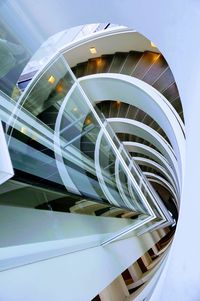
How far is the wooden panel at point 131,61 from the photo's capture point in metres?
6.30

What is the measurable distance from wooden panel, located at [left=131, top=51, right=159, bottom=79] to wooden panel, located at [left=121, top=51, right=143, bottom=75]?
110 mm

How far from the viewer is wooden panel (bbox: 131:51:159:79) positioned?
6.04 meters

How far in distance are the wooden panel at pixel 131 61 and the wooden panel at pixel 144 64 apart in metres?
0.11

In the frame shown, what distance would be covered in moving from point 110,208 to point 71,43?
4286 millimetres

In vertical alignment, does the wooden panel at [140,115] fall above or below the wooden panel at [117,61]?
below

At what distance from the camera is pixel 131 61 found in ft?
21.8

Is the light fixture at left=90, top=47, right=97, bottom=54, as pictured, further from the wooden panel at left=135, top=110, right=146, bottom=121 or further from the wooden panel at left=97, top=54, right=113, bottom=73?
the wooden panel at left=135, top=110, right=146, bottom=121

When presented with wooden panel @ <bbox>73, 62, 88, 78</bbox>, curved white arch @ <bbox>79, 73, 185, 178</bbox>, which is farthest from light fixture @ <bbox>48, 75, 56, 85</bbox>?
wooden panel @ <bbox>73, 62, 88, 78</bbox>

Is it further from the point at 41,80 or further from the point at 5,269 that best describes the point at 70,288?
the point at 41,80

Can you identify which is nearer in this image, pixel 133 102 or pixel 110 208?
pixel 110 208

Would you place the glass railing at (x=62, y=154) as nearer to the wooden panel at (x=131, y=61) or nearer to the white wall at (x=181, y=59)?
the white wall at (x=181, y=59)

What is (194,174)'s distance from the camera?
1464 mm

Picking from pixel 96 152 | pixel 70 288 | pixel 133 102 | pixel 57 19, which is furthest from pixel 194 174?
pixel 133 102

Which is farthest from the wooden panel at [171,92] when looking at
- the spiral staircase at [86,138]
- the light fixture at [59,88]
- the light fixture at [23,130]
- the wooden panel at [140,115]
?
the light fixture at [23,130]
